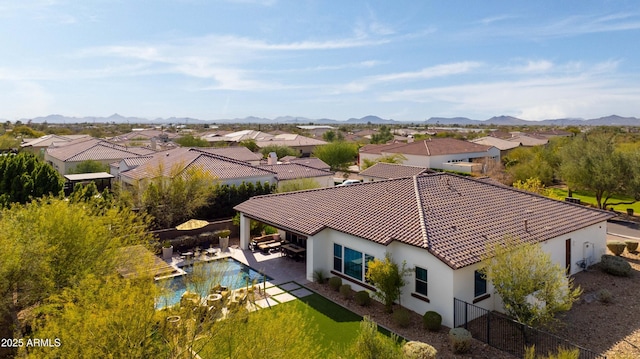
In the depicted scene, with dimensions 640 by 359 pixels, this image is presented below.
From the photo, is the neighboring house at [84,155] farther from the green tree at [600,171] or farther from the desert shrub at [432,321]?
the green tree at [600,171]

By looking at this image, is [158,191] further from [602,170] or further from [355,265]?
[602,170]

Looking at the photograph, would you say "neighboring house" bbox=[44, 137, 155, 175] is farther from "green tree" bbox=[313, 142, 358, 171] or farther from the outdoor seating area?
the outdoor seating area

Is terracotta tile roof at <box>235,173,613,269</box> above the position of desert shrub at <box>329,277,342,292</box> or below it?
above

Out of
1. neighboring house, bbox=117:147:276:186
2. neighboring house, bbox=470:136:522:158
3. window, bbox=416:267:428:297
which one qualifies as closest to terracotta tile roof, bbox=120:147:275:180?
neighboring house, bbox=117:147:276:186

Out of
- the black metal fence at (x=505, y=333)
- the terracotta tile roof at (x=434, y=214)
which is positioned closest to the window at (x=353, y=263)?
the terracotta tile roof at (x=434, y=214)

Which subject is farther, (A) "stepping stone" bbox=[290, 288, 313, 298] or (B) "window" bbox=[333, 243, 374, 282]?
(A) "stepping stone" bbox=[290, 288, 313, 298]

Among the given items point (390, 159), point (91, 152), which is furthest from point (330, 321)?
point (91, 152)
